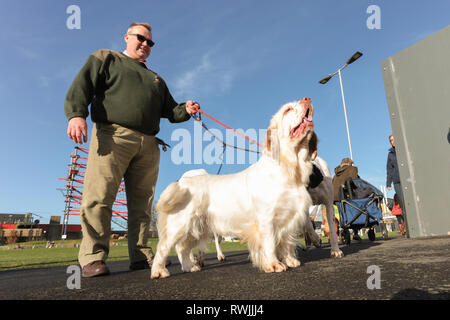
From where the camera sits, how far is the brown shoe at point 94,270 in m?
2.95

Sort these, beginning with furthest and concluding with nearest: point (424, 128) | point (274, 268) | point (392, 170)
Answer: point (392, 170) < point (424, 128) < point (274, 268)

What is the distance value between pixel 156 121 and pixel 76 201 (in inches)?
3277

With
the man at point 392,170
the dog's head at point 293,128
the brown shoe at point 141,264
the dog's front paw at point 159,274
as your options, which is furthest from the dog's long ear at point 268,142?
the man at point 392,170

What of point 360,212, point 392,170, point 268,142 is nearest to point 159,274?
point 268,142

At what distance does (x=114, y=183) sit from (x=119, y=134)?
0.58 meters

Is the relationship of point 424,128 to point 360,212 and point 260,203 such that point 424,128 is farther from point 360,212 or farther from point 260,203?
point 260,203

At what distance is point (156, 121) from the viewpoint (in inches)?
145

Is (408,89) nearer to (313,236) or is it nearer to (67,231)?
(313,236)

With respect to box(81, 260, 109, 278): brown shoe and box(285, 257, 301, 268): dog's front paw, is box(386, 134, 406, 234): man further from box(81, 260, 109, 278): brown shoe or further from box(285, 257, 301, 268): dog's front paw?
box(81, 260, 109, 278): brown shoe

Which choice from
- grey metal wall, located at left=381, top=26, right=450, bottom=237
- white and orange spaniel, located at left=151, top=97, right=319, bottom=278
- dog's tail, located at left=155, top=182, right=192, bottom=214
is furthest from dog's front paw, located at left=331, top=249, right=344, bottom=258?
grey metal wall, located at left=381, top=26, right=450, bottom=237

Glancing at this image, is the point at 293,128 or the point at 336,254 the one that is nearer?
the point at 293,128

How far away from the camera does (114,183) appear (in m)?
3.25

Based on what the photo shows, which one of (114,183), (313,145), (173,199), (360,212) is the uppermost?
(313,145)

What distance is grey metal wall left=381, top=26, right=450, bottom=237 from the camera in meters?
5.56
